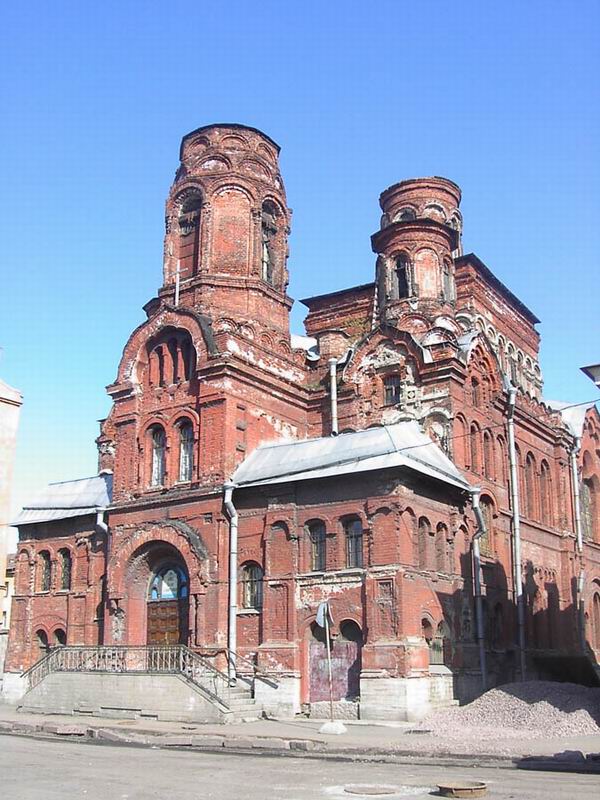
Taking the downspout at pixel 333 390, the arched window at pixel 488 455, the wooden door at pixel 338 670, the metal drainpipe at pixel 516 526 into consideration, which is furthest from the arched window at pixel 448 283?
the wooden door at pixel 338 670

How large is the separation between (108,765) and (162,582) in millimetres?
13811

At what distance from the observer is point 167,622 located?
90.4 feet

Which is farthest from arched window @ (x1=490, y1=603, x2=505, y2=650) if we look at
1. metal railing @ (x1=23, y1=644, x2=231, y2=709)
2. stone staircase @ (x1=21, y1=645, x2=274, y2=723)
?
metal railing @ (x1=23, y1=644, x2=231, y2=709)

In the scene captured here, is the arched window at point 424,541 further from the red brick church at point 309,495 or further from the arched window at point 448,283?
the arched window at point 448,283

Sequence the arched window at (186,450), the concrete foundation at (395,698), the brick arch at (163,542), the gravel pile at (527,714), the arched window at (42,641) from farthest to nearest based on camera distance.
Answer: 1. the arched window at (42,641)
2. the arched window at (186,450)
3. the brick arch at (163,542)
4. the concrete foundation at (395,698)
5. the gravel pile at (527,714)

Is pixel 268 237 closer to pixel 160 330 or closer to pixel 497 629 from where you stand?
pixel 160 330

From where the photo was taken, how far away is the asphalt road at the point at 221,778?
37.4 feet

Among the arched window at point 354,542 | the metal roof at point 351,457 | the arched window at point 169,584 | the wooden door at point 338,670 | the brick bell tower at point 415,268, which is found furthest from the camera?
the brick bell tower at point 415,268

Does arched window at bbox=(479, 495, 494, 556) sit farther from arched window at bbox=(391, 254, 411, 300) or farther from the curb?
the curb

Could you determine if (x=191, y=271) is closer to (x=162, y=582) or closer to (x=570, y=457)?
(x=162, y=582)

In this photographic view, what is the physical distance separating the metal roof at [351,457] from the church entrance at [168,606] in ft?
12.3

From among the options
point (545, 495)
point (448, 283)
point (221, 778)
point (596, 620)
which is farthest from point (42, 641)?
point (596, 620)

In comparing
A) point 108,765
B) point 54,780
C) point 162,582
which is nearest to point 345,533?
point 162,582

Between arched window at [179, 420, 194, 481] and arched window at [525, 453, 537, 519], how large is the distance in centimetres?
1219
